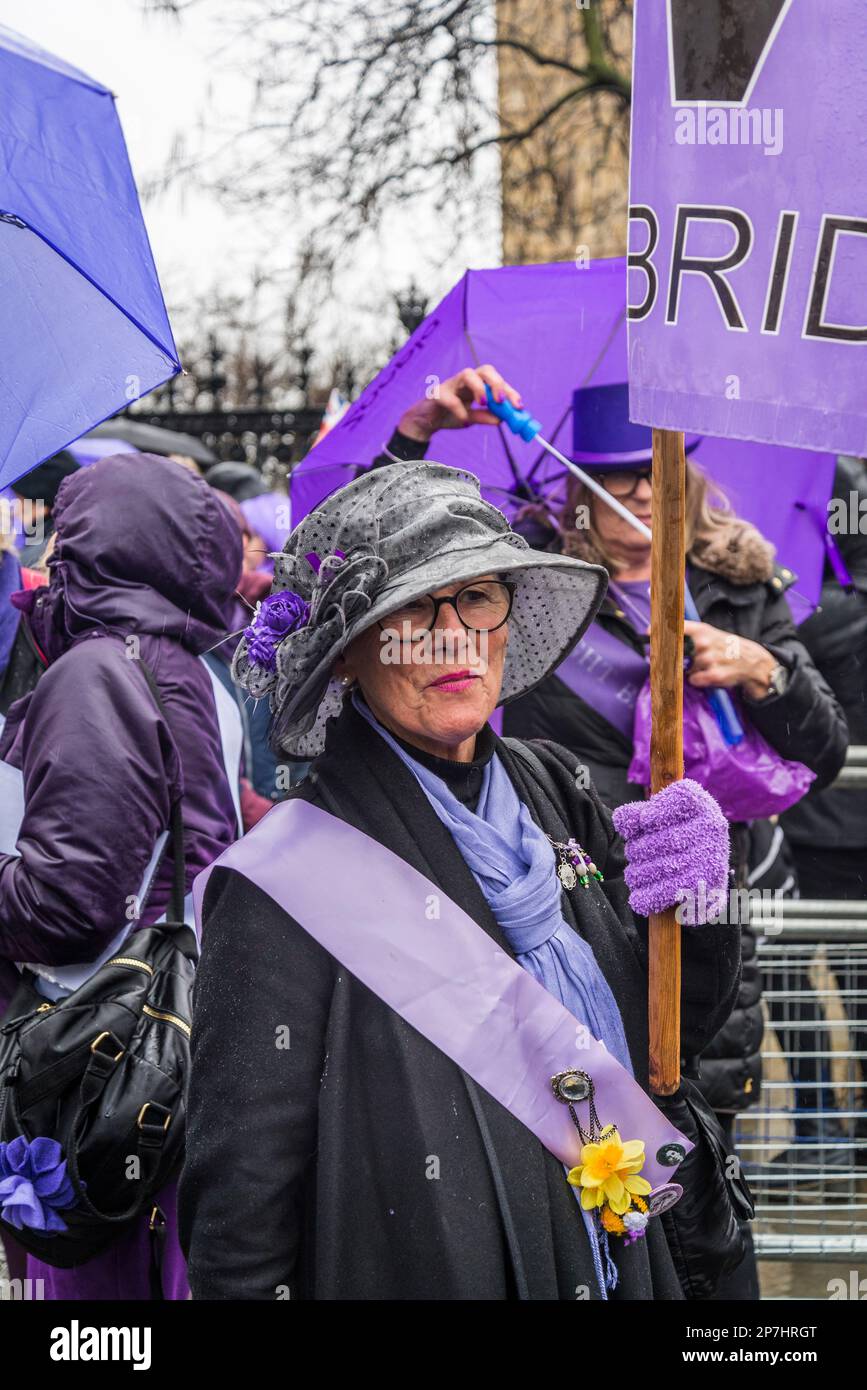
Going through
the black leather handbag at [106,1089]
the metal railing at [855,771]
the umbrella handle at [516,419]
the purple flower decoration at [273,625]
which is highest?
the umbrella handle at [516,419]

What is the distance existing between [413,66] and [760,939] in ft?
25.6

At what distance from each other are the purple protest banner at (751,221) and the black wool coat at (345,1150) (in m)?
0.75

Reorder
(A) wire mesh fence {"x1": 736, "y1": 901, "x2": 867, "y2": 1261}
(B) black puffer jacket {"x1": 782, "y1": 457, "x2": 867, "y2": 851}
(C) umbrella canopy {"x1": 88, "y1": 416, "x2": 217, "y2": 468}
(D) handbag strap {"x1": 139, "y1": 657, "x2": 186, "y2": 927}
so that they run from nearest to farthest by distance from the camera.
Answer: (D) handbag strap {"x1": 139, "y1": 657, "x2": 186, "y2": 927} < (A) wire mesh fence {"x1": 736, "y1": 901, "x2": 867, "y2": 1261} < (B) black puffer jacket {"x1": 782, "y1": 457, "x2": 867, "y2": 851} < (C) umbrella canopy {"x1": 88, "y1": 416, "x2": 217, "y2": 468}

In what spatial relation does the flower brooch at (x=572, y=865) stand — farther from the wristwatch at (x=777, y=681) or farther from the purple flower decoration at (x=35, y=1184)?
the wristwatch at (x=777, y=681)

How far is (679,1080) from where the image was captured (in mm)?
2463

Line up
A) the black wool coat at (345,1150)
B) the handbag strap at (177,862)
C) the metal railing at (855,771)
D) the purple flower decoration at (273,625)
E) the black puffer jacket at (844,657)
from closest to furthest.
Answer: the black wool coat at (345,1150)
the purple flower decoration at (273,625)
the handbag strap at (177,862)
the metal railing at (855,771)
the black puffer jacket at (844,657)

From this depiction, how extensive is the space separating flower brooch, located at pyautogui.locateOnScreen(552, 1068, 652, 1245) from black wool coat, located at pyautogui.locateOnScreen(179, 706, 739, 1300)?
1.3 inches

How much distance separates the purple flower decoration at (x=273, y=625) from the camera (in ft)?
7.98

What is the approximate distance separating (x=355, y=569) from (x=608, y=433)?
6.19ft

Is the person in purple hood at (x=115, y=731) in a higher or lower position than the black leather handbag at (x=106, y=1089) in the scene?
higher

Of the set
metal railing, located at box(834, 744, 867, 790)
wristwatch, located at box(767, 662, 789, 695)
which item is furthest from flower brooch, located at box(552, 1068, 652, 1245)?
metal railing, located at box(834, 744, 867, 790)

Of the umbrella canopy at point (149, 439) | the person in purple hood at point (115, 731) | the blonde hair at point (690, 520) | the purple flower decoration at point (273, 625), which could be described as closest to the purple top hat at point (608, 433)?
the blonde hair at point (690, 520)

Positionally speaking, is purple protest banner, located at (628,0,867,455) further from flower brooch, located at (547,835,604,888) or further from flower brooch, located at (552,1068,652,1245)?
flower brooch, located at (552,1068,652,1245)

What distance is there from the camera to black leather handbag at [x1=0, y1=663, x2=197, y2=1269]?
3006 millimetres
